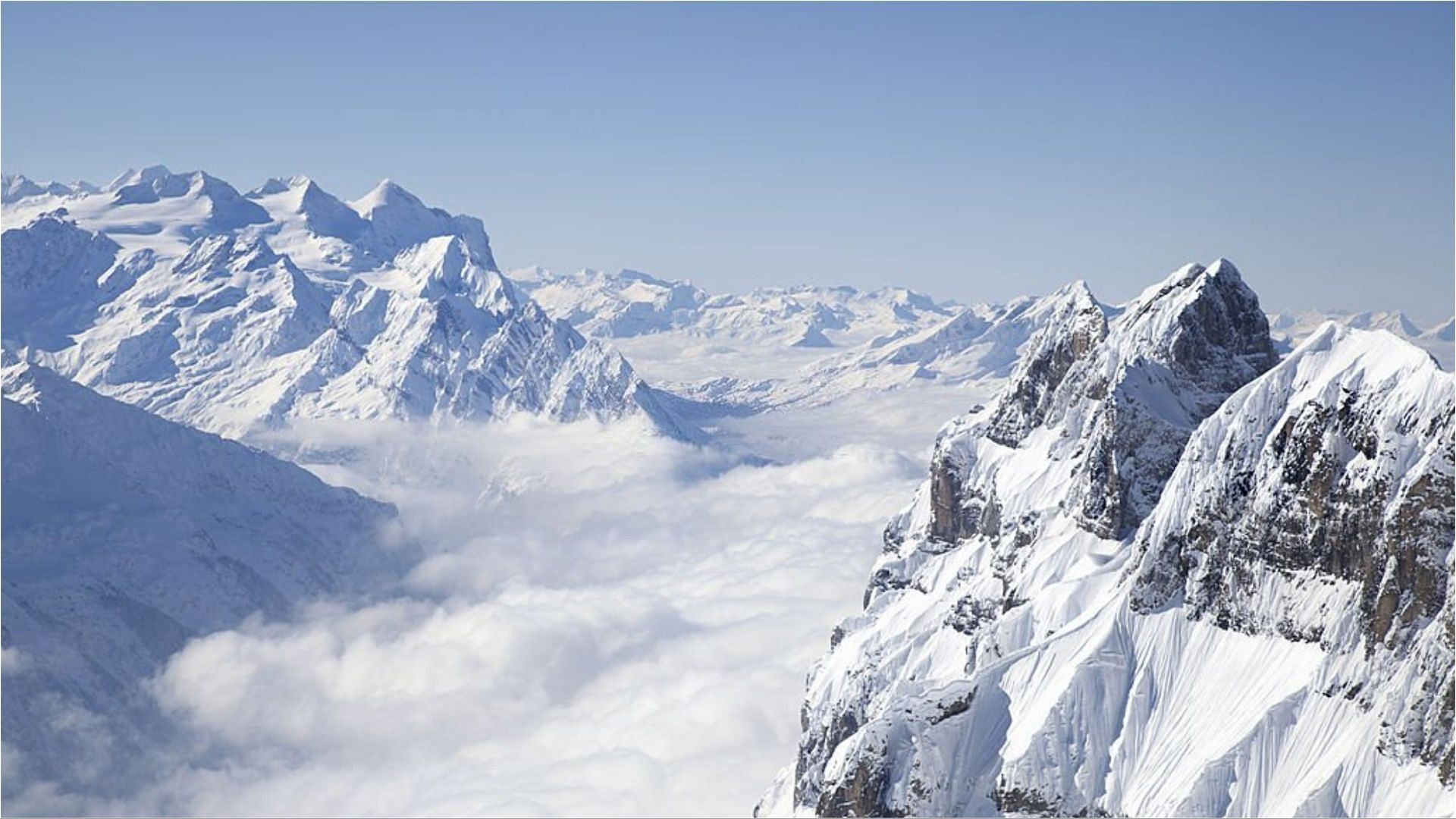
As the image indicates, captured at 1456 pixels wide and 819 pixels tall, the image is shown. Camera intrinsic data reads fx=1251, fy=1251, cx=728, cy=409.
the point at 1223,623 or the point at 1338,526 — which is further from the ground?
the point at 1338,526

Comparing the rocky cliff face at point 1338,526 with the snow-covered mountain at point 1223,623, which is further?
the snow-covered mountain at point 1223,623

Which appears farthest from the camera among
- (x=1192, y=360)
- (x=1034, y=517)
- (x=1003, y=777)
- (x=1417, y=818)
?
(x=1034, y=517)

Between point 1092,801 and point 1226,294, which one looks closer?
point 1092,801

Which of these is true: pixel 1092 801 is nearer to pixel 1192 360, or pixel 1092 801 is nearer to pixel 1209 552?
pixel 1209 552

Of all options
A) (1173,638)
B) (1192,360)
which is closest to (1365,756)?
(1173,638)

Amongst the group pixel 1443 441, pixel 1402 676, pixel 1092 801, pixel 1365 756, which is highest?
pixel 1443 441

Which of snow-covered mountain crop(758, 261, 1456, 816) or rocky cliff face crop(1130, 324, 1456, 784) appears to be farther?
snow-covered mountain crop(758, 261, 1456, 816)

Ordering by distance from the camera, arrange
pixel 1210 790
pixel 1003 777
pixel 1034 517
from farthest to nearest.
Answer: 1. pixel 1034 517
2. pixel 1003 777
3. pixel 1210 790

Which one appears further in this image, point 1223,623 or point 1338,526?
point 1223,623
